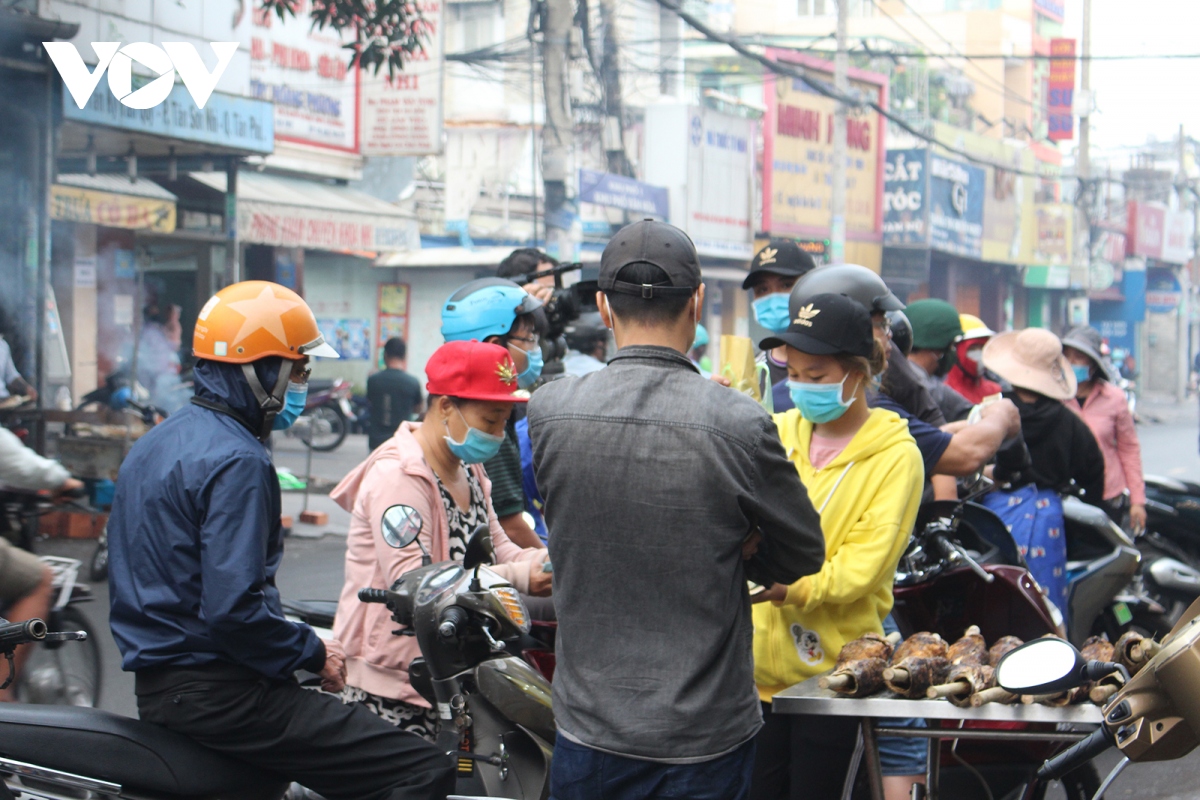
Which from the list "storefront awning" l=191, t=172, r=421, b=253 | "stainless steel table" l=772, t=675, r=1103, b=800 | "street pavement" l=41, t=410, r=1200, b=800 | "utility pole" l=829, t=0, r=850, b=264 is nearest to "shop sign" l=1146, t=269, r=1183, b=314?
"street pavement" l=41, t=410, r=1200, b=800

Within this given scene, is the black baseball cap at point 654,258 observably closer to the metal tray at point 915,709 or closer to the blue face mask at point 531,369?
the metal tray at point 915,709

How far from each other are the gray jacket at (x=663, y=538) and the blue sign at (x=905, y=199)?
2835 centimetres

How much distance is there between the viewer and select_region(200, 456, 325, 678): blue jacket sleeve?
2605mm

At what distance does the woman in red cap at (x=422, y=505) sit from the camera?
10.6 feet

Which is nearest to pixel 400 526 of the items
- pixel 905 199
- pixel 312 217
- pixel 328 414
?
pixel 312 217

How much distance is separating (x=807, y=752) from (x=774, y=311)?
75.5 inches

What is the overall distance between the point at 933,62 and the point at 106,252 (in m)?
30.6

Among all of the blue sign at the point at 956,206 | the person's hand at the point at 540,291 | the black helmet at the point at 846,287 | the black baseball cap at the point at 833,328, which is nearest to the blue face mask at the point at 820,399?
the black baseball cap at the point at 833,328

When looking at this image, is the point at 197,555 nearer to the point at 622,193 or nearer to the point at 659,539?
the point at 659,539

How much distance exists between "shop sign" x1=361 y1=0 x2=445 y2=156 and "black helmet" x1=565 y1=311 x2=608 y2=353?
11.2m

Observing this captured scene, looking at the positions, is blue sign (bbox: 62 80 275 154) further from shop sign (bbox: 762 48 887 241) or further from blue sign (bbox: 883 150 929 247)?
blue sign (bbox: 883 150 929 247)

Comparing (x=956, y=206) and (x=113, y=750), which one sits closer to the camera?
(x=113, y=750)

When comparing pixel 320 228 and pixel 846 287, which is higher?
pixel 320 228

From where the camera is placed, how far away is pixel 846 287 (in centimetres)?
357
